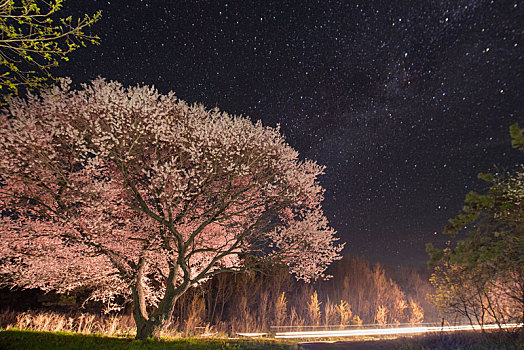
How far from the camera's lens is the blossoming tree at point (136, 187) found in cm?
1179

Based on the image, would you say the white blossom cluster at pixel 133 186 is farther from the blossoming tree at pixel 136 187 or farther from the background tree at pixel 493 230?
Answer: the background tree at pixel 493 230

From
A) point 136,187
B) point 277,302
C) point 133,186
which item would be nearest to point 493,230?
point 133,186

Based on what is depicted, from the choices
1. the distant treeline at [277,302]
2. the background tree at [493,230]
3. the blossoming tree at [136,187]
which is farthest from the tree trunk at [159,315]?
the background tree at [493,230]

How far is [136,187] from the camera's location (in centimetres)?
1366

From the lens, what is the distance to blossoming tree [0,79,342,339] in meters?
11.8

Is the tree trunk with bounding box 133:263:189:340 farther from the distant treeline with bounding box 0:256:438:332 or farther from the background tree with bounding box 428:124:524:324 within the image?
the background tree with bounding box 428:124:524:324

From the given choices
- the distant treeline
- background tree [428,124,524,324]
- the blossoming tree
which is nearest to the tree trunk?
the blossoming tree

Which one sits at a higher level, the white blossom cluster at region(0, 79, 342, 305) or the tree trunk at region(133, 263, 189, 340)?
the white blossom cluster at region(0, 79, 342, 305)

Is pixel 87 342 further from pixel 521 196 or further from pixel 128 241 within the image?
pixel 521 196

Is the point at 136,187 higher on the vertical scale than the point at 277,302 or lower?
higher

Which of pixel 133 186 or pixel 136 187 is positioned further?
pixel 136 187

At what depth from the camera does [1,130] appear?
1119 centimetres

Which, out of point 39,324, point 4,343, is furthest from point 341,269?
point 4,343

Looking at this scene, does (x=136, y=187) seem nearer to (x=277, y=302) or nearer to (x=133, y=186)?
(x=133, y=186)
